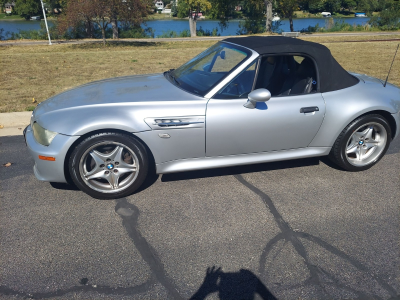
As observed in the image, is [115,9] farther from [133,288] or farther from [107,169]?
[133,288]

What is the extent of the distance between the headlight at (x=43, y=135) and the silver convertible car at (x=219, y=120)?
12 mm

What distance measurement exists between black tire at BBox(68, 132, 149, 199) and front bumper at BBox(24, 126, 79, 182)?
87mm

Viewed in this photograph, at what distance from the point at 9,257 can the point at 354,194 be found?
3.52 m

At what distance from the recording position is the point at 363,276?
2660 mm

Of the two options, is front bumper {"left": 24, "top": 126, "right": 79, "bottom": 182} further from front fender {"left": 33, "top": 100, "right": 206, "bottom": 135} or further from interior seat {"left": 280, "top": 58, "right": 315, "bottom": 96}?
interior seat {"left": 280, "top": 58, "right": 315, "bottom": 96}

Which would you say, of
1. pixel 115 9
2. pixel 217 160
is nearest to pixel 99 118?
pixel 217 160

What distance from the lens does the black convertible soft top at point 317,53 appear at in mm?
3938

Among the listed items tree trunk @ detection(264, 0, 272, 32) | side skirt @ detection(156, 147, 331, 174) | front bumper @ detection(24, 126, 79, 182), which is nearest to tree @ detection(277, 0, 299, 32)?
tree trunk @ detection(264, 0, 272, 32)

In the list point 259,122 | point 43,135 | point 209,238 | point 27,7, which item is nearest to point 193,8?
point 27,7

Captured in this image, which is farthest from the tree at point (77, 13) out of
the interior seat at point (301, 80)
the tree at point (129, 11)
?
the interior seat at point (301, 80)

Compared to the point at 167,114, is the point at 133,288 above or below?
below

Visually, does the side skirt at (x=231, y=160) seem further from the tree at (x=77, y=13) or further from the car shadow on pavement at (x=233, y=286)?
the tree at (x=77, y=13)

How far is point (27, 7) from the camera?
158ft

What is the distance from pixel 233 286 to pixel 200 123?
5.46 ft
